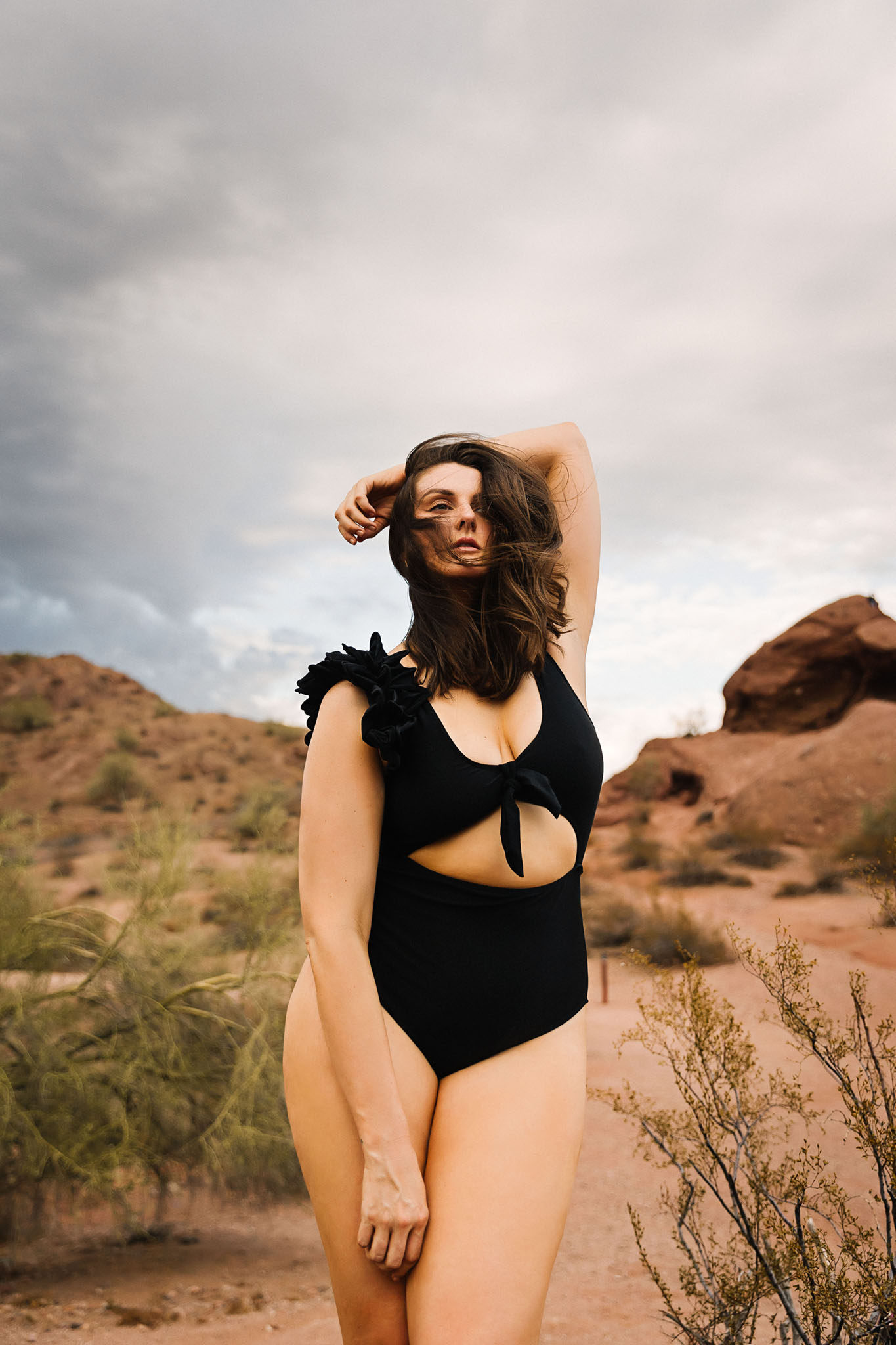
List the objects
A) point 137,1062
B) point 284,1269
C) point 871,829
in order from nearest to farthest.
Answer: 1. point 137,1062
2. point 284,1269
3. point 871,829

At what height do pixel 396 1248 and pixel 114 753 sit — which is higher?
pixel 114 753

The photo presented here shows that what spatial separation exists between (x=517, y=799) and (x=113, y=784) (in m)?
31.8

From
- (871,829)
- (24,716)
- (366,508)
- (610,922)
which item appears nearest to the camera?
(366,508)

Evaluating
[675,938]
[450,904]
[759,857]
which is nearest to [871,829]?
[759,857]

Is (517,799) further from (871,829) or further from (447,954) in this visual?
(871,829)

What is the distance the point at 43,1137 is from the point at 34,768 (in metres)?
31.9

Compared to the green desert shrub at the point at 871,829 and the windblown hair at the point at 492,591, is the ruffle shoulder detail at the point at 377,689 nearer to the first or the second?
the windblown hair at the point at 492,591

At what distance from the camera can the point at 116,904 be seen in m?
15.6

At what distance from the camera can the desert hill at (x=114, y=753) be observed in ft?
97.1

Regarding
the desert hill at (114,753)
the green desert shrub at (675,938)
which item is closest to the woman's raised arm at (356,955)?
the green desert shrub at (675,938)

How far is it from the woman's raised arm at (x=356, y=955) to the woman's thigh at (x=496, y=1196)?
0.05m

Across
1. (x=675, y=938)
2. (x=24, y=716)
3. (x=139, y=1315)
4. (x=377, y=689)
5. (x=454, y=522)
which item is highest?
(x=24, y=716)

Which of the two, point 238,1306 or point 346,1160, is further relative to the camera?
point 238,1306

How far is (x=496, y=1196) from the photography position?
1.28 metres
